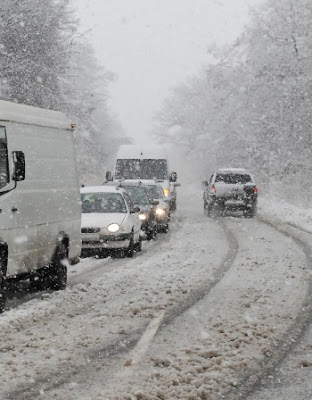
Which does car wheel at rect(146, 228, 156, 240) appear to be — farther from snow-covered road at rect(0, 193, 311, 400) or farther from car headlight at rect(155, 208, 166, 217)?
snow-covered road at rect(0, 193, 311, 400)

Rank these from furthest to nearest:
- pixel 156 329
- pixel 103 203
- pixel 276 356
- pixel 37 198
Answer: pixel 103 203 → pixel 37 198 → pixel 156 329 → pixel 276 356

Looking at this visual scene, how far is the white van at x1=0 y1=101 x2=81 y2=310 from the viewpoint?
992 centimetres

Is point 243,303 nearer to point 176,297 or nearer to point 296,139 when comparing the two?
point 176,297

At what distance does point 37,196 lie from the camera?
1089cm

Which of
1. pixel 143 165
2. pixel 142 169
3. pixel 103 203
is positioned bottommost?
pixel 103 203

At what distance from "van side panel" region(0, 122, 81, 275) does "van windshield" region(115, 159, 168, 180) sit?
1736cm

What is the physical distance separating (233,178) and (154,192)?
8.70 meters

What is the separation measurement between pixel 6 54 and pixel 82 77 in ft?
145

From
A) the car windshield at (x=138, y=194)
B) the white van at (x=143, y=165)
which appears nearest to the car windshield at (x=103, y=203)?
the car windshield at (x=138, y=194)

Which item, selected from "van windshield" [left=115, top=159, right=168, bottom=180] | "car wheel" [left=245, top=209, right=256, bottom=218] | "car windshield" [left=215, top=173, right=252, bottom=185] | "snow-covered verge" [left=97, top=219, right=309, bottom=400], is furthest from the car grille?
"car windshield" [left=215, top=173, right=252, bottom=185]

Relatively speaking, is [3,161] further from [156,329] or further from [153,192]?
[153,192]

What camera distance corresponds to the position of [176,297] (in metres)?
10.9

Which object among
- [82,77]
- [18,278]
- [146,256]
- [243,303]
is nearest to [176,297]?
[243,303]

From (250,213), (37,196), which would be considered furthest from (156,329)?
(250,213)
